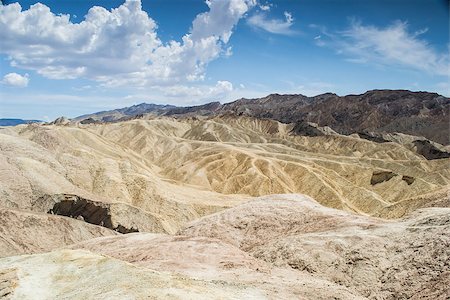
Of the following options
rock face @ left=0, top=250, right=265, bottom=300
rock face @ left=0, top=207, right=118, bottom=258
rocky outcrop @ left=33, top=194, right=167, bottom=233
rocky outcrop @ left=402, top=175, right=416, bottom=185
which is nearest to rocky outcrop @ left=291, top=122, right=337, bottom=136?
rocky outcrop @ left=402, top=175, right=416, bottom=185

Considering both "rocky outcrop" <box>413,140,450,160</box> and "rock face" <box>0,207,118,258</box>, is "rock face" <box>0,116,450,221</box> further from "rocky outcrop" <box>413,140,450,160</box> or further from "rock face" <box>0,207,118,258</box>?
"rock face" <box>0,207,118,258</box>

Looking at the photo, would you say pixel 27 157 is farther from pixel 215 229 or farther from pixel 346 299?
pixel 346 299

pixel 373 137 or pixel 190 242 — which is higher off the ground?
pixel 373 137

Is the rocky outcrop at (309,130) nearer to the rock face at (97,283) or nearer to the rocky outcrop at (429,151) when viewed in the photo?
the rocky outcrop at (429,151)

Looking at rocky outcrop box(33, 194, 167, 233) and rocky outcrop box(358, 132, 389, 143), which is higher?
rocky outcrop box(358, 132, 389, 143)

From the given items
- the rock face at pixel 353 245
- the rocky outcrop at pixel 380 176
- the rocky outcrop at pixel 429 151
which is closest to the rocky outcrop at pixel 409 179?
the rocky outcrop at pixel 380 176

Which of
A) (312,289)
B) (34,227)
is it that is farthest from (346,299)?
(34,227)

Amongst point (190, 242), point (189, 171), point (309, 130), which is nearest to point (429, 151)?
point (309, 130)

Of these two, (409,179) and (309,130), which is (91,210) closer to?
(409,179)

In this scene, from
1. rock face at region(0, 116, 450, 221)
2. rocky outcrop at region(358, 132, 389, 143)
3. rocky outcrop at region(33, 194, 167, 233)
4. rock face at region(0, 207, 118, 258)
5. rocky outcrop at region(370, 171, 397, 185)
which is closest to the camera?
rock face at region(0, 207, 118, 258)
